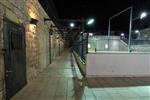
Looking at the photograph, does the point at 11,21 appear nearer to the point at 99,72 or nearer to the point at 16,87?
the point at 16,87

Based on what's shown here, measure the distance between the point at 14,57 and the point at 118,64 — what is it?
413 cm

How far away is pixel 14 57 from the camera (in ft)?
16.4

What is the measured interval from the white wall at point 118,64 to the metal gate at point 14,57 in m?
2.65

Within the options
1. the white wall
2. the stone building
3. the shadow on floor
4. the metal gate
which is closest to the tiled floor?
the shadow on floor

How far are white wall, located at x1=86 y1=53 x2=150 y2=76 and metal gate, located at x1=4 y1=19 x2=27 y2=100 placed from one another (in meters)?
2.65

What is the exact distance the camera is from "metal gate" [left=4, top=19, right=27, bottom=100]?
4422 mm

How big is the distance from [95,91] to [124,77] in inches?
93.8

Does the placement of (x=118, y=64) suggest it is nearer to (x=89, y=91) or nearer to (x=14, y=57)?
(x=89, y=91)

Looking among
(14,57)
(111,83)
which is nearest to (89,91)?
(111,83)

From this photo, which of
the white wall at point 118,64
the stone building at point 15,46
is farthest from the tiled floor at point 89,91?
the white wall at point 118,64

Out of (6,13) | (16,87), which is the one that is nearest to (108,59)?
(16,87)

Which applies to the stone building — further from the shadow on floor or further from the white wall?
the white wall

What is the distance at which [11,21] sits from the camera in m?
4.72

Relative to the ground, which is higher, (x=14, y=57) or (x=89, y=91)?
(x=14, y=57)
